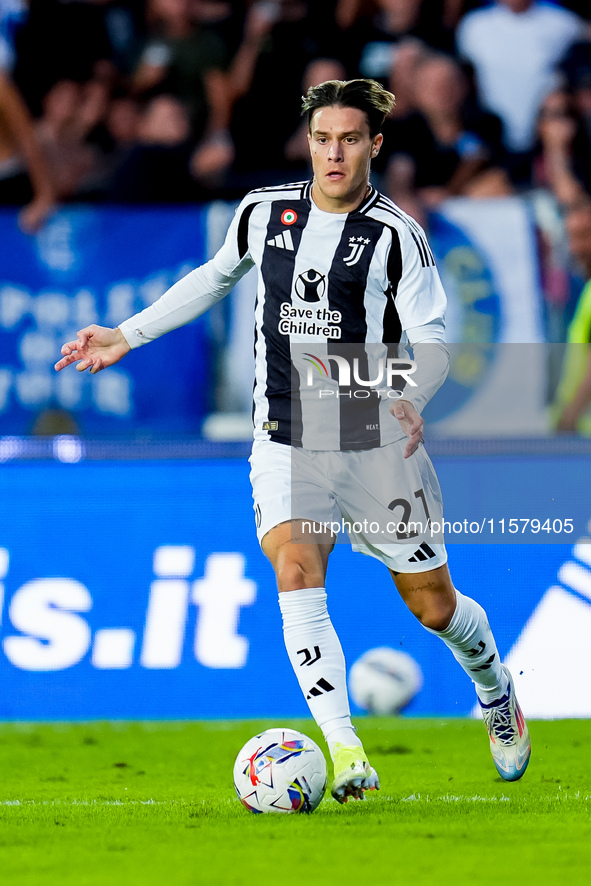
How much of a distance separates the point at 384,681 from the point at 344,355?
2.32m

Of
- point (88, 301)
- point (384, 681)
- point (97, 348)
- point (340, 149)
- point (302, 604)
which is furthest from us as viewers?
point (88, 301)

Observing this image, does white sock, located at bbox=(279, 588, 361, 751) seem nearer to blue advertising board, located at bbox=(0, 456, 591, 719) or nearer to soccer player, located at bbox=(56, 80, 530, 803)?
soccer player, located at bbox=(56, 80, 530, 803)

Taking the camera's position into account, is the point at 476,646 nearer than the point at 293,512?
No

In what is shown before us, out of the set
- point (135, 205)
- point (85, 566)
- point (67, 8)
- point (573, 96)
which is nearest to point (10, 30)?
point (67, 8)

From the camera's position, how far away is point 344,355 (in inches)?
168

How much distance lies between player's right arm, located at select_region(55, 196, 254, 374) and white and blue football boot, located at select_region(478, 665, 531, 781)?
5.81ft

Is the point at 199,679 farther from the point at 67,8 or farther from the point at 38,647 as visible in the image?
the point at 67,8

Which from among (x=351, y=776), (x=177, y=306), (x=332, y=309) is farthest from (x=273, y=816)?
(x=177, y=306)

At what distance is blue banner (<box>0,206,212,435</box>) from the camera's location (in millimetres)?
7906

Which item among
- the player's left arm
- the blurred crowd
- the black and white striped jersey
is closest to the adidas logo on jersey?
the black and white striped jersey

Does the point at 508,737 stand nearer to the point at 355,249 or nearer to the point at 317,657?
the point at 317,657

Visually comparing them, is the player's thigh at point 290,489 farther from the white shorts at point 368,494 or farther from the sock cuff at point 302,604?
the sock cuff at point 302,604

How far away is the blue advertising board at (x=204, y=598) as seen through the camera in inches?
238

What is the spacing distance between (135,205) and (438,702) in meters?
4.05
